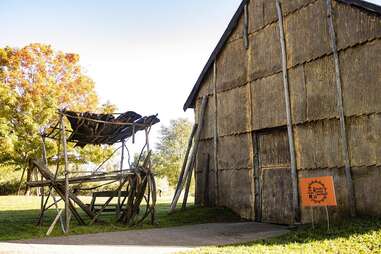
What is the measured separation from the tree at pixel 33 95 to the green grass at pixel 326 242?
58.1 feet

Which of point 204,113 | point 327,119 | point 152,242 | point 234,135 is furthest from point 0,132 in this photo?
point 327,119

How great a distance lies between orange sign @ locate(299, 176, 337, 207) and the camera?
7441mm

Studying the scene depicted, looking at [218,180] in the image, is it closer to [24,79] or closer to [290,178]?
[290,178]

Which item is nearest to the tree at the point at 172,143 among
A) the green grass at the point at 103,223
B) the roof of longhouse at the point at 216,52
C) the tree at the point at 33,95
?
the tree at the point at 33,95

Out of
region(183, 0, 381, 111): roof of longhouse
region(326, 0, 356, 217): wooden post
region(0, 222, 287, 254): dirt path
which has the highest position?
region(183, 0, 381, 111): roof of longhouse

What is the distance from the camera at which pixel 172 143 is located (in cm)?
4822

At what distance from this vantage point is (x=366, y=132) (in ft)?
26.2

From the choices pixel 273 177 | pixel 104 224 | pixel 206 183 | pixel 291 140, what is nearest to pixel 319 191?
pixel 291 140

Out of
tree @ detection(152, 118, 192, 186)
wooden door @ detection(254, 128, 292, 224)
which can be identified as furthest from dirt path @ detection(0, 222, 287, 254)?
tree @ detection(152, 118, 192, 186)

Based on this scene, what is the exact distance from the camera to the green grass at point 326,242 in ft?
19.0

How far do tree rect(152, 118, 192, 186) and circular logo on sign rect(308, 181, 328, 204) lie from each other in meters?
35.1

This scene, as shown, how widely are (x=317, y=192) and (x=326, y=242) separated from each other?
5.39 feet

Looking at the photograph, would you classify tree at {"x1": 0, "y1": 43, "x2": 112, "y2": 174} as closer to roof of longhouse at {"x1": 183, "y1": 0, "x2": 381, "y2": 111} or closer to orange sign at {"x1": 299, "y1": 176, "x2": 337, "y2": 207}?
roof of longhouse at {"x1": 183, "y1": 0, "x2": 381, "y2": 111}

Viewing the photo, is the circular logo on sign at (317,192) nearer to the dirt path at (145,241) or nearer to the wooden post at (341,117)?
the wooden post at (341,117)
